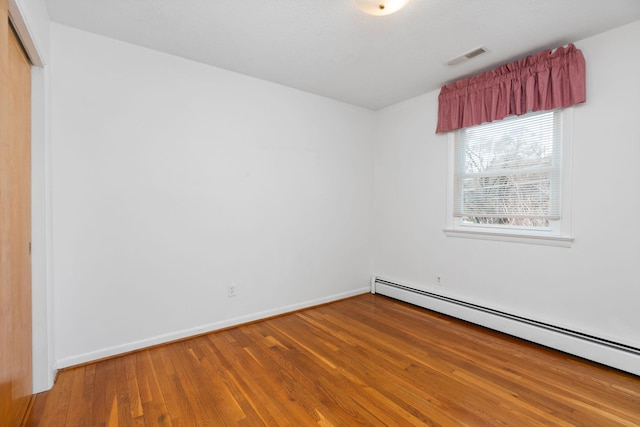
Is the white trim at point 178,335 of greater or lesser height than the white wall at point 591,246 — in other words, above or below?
below

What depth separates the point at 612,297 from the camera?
2.36 m

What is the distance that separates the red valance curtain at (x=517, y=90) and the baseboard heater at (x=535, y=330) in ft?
6.42

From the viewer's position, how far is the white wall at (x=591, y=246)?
7.46ft

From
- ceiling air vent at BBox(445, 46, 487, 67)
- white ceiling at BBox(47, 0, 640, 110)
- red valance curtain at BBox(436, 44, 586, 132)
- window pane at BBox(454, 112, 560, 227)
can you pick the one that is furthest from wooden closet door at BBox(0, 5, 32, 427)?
window pane at BBox(454, 112, 560, 227)

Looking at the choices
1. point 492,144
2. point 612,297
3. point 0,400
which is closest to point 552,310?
point 612,297

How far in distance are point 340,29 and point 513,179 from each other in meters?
2.19

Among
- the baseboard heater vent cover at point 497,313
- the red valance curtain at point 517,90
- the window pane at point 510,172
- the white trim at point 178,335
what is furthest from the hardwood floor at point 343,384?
the red valance curtain at point 517,90

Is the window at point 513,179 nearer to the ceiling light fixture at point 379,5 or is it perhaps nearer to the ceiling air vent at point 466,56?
the ceiling air vent at point 466,56

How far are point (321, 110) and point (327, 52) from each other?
1127 mm

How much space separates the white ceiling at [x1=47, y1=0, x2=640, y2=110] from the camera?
6.82 feet

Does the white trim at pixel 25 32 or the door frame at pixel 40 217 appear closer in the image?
the white trim at pixel 25 32

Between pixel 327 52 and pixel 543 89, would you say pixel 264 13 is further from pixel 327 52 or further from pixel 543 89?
pixel 543 89

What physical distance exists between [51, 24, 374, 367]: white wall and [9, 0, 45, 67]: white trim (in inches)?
13.8

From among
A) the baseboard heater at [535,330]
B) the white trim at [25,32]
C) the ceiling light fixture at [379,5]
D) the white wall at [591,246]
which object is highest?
the ceiling light fixture at [379,5]
